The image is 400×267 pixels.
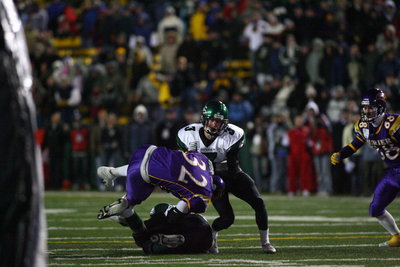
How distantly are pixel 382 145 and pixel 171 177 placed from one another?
2475mm

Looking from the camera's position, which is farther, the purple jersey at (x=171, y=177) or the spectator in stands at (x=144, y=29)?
the spectator in stands at (x=144, y=29)

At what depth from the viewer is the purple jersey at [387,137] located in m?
8.21

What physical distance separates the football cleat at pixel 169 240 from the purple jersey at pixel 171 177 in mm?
284

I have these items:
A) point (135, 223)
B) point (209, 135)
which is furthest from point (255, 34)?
point (135, 223)

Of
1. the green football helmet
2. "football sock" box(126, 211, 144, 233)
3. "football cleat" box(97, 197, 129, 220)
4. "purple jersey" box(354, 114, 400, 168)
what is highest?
the green football helmet

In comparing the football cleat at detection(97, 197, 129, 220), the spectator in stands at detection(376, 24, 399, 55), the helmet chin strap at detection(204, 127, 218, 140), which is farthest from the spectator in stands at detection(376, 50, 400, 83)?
the football cleat at detection(97, 197, 129, 220)

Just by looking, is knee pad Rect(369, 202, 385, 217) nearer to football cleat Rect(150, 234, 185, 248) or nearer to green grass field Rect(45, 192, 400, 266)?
green grass field Rect(45, 192, 400, 266)

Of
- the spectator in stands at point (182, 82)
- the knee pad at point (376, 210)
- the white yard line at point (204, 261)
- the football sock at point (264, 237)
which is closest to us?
the white yard line at point (204, 261)

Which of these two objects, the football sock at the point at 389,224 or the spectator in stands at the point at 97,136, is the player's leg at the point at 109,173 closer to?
the football sock at the point at 389,224

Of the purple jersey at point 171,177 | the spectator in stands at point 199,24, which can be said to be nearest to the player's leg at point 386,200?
the purple jersey at point 171,177

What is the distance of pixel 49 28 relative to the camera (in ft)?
74.3

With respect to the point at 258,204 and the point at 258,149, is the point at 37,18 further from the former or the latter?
the point at 258,204

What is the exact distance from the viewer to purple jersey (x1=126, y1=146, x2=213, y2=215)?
6.74 meters

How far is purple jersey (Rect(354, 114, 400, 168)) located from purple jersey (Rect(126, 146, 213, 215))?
84.7 inches
